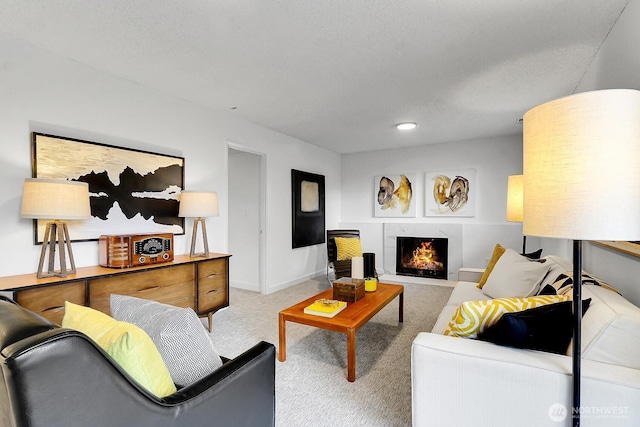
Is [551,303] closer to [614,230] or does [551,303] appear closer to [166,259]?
[614,230]

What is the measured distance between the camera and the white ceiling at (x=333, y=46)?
183cm

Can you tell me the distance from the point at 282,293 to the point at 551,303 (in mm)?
3557

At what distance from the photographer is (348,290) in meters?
2.70

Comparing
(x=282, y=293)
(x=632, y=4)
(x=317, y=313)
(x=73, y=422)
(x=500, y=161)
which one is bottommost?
(x=282, y=293)

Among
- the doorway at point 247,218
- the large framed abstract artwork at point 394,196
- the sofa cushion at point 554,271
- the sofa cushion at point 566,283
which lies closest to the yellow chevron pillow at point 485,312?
the sofa cushion at point 566,283

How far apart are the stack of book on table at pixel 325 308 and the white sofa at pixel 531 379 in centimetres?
102

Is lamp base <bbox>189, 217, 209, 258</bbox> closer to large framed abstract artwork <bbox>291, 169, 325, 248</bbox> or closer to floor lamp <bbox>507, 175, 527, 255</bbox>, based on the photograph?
large framed abstract artwork <bbox>291, 169, 325, 248</bbox>

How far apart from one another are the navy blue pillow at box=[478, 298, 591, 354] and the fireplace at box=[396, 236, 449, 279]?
13.7ft

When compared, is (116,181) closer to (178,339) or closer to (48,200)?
(48,200)

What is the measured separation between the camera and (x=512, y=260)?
8.67 feet

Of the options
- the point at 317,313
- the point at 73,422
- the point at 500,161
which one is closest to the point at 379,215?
the point at 500,161

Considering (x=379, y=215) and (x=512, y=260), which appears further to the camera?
(x=379, y=215)

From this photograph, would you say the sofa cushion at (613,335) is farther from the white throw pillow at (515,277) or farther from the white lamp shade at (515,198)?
the white lamp shade at (515,198)

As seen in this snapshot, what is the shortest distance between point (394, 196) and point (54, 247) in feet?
15.8
